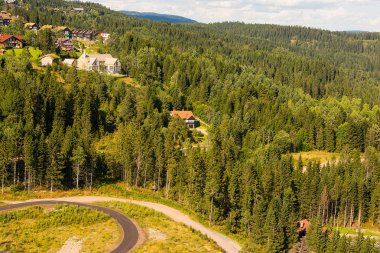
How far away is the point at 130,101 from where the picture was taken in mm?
108000

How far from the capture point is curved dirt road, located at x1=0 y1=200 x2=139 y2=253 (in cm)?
5322

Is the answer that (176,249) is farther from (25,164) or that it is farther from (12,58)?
(12,58)

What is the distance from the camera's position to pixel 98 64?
143 metres

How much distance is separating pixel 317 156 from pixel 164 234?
72305mm

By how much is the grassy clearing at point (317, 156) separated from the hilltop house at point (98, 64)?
2929 inches

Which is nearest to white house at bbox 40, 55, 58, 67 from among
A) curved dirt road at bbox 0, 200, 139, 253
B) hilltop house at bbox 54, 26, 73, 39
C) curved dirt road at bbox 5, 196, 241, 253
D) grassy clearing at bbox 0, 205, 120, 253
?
hilltop house at bbox 54, 26, 73, 39

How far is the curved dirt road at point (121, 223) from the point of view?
53.2 m

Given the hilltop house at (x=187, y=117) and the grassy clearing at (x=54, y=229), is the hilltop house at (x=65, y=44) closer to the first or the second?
the hilltop house at (x=187, y=117)

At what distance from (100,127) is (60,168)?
2877 cm

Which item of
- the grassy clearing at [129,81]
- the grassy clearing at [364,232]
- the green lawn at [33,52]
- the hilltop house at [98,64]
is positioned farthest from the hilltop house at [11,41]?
the grassy clearing at [364,232]

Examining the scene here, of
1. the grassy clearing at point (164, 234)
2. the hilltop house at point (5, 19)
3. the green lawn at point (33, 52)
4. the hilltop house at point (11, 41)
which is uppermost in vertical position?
the hilltop house at point (5, 19)

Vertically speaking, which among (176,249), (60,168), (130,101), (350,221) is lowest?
(350,221)

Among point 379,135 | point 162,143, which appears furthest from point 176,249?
point 379,135

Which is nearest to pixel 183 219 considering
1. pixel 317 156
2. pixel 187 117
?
pixel 187 117
